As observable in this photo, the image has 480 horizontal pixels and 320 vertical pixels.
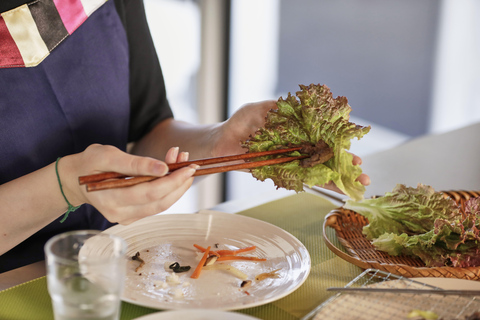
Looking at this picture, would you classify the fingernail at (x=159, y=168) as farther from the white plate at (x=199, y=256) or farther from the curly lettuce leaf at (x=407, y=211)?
the curly lettuce leaf at (x=407, y=211)

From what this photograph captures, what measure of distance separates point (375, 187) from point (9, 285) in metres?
1.25

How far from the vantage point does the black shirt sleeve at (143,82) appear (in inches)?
75.4

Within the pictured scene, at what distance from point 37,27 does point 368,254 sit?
1.19m

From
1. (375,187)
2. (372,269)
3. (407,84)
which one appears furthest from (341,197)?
(407,84)

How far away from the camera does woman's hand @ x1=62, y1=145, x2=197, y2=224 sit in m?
1.02

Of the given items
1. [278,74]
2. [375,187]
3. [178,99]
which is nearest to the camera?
[375,187]

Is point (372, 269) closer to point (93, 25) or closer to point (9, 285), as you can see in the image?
point (9, 285)

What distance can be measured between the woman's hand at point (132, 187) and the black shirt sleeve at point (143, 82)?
0.86 m

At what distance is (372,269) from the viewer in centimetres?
113

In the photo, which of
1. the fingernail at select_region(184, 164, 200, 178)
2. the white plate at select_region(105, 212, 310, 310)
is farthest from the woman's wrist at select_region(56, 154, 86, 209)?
the fingernail at select_region(184, 164, 200, 178)

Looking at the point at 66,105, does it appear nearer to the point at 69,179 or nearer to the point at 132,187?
the point at 69,179

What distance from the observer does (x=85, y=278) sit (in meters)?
0.77

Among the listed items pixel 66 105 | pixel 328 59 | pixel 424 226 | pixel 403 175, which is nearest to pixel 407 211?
pixel 424 226

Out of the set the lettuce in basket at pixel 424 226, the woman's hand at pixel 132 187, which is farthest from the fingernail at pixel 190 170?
the lettuce in basket at pixel 424 226
